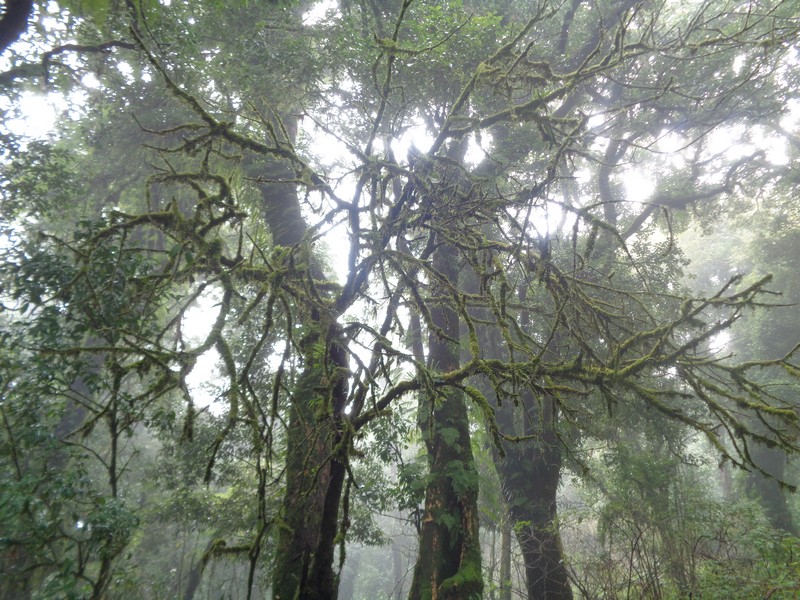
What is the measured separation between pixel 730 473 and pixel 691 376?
2184 centimetres

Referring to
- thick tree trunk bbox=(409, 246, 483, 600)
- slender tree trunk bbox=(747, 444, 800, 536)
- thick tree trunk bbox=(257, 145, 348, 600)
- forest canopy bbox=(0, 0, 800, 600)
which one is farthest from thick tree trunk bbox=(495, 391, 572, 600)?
slender tree trunk bbox=(747, 444, 800, 536)

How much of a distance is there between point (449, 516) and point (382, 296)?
3361 millimetres

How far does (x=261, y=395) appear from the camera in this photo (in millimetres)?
7867

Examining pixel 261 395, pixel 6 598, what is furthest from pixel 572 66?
pixel 6 598

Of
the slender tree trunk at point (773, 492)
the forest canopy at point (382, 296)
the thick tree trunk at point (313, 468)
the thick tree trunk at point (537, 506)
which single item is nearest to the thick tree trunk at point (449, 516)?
the forest canopy at point (382, 296)

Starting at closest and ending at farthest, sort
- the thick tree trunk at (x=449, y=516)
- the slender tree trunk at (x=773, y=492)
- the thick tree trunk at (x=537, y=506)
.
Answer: the thick tree trunk at (x=449, y=516)
the thick tree trunk at (x=537, y=506)
the slender tree trunk at (x=773, y=492)

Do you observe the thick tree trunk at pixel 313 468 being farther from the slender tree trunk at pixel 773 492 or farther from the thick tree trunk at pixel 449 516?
the slender tree trunk at pixel 773 492

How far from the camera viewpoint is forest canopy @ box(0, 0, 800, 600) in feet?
10.2

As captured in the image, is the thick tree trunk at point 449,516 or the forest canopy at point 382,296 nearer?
the forest canopy at point 382,296

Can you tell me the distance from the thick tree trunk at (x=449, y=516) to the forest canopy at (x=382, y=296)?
0.04 meters

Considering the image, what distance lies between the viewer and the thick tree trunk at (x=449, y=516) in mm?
5434

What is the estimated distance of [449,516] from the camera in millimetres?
5973

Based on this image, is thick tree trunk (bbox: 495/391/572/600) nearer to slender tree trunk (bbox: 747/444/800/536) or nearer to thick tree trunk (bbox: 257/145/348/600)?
thick tree trunk (bbox: 257/145/348/600)

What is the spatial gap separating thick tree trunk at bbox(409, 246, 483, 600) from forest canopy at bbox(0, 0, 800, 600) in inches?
1.7
